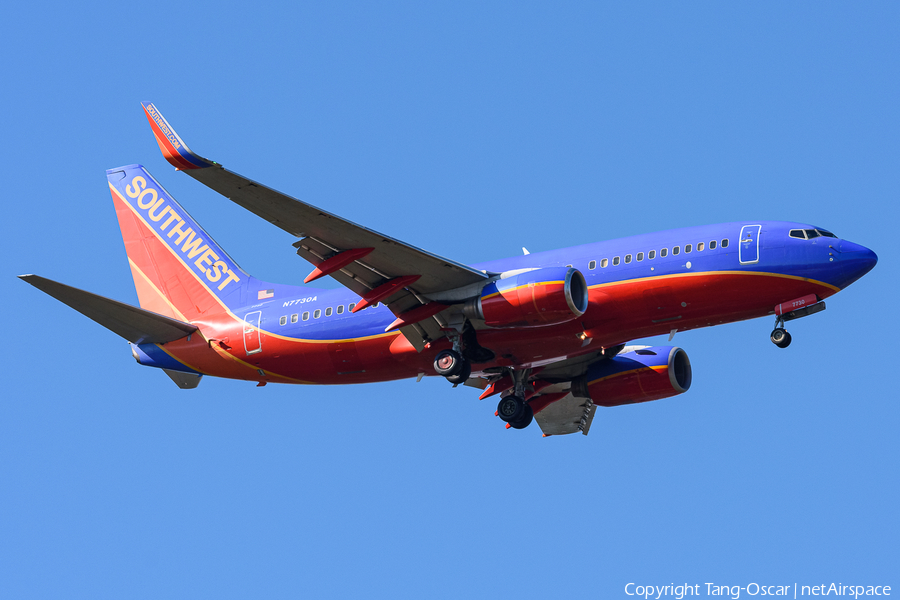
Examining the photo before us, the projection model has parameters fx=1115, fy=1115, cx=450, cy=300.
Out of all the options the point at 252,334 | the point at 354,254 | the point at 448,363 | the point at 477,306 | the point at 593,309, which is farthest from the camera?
the point at 252,334

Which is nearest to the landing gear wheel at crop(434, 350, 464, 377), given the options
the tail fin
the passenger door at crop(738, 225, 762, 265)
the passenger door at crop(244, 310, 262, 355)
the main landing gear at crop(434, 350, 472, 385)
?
the main landing gear at crop(434, 350, 472, 385)

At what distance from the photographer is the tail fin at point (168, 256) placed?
41500 mm

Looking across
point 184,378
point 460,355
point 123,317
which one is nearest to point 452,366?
point 460,355

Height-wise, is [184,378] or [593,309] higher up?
Result: [593,309]

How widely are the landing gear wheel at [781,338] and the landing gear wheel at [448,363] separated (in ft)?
31.1

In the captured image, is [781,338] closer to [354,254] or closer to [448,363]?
[448,363]

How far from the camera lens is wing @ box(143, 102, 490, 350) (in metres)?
28.4

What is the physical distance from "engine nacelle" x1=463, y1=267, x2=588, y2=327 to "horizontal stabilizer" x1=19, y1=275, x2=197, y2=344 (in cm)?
1186

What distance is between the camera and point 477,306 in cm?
3428

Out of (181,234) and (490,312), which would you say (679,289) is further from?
(181,234)

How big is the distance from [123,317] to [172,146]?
1211cm

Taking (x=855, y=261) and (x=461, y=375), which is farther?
(x=461, y=375)

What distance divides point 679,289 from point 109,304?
60.8 ft

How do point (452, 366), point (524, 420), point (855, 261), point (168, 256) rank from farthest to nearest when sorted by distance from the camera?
point (168, 256) → point (524, 420) → point (452, 366) → point (855, 261)
